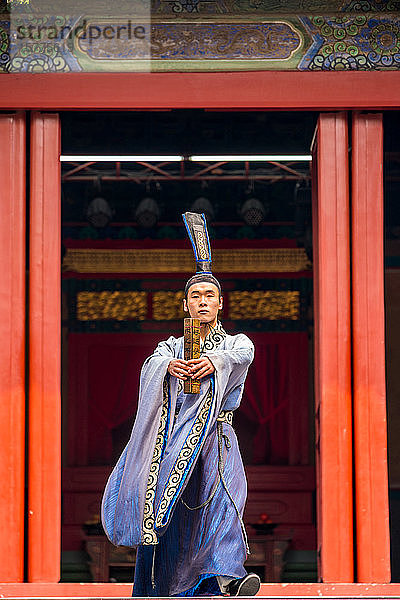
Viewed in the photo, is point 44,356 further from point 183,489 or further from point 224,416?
point 183,489

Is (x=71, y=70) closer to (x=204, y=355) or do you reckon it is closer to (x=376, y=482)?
(x=204, y=355)

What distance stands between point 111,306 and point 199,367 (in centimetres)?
544

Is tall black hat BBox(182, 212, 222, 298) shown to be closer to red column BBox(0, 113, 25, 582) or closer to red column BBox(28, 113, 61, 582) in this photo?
red column BBox(28, 113, 61, 582)

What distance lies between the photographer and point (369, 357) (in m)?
5.96

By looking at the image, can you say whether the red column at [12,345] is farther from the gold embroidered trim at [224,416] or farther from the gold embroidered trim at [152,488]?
the gold embroidered trim at [224,416]

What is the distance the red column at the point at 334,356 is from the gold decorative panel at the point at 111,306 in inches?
157

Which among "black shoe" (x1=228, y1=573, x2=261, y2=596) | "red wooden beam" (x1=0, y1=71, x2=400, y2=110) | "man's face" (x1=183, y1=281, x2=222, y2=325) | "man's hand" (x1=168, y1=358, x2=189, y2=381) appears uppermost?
"red wooden beam" (x1=0, y1=71, x2=400, y2=110)

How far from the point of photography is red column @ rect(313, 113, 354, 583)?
5.88 metres

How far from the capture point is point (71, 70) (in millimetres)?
6074

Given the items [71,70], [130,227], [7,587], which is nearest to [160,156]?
[130,227]

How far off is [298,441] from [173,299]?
1.87 meters

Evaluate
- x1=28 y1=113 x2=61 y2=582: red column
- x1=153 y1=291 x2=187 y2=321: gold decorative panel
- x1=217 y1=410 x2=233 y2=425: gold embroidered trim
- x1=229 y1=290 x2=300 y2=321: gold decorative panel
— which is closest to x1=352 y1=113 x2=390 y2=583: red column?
x1=217 y1=410 x2=233 y2=425: gold embroidered trim

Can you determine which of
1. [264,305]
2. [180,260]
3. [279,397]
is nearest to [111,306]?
[180,260]

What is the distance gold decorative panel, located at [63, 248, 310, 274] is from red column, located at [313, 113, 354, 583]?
352cm
